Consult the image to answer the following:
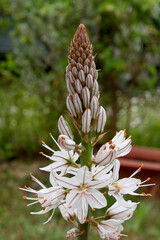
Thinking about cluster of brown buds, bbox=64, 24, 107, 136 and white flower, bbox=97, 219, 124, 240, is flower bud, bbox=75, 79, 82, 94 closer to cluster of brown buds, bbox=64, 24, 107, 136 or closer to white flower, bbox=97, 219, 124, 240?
cluster of brown buds, bbox=64, 24, 107, 136

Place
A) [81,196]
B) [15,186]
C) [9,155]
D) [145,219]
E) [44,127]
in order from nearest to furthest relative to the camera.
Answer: [81,196], [145,219], [15,186], [9,155], [44,127]

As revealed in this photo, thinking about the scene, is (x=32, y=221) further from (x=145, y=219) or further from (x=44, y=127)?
(x=44, y=127)

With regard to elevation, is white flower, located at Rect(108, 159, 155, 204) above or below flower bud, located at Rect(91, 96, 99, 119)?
below

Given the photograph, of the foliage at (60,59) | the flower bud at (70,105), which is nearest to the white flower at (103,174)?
the flower bud at (70,105)

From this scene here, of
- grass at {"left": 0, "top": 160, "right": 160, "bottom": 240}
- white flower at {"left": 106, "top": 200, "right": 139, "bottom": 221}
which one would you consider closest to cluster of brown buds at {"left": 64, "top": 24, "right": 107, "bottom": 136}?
white flower at {"left": 106, "top": 200, "right": 139, "bottom": 221}

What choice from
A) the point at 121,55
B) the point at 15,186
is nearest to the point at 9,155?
the point at 15,186

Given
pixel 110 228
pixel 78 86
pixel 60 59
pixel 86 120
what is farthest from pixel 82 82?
pixel 60 59

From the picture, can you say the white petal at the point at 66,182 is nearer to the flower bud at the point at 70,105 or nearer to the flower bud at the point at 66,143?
the flower bud at the point at 66,143
